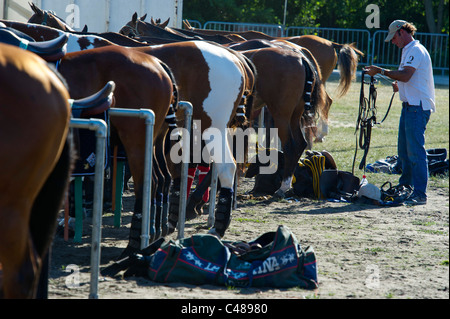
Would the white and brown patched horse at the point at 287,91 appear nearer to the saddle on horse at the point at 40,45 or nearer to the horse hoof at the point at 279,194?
the horse hoof at the point at 279,194

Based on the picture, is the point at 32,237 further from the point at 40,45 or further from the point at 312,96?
the point at 312,96

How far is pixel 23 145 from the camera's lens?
2734 millimetres

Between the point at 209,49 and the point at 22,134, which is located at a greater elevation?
the point at 209,49

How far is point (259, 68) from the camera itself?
7582 mm

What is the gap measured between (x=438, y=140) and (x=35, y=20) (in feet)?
28.5

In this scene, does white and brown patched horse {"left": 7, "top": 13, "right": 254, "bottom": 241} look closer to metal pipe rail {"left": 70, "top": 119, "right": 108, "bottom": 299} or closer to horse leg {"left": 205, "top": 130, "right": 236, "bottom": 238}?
horse leg {"left": 205, "top": 130, "right": 236, "bottom": 238}

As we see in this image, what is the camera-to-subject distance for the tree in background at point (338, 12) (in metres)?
29.1

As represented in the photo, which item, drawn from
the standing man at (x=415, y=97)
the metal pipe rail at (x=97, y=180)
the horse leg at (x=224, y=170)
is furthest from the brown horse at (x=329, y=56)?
the metal pipe rail at (x=97, y=180)

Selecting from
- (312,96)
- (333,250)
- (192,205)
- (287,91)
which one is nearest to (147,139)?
(333,250)

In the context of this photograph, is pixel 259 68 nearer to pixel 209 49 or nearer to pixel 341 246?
pixel 209 49

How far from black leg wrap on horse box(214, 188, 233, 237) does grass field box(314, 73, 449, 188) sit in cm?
351

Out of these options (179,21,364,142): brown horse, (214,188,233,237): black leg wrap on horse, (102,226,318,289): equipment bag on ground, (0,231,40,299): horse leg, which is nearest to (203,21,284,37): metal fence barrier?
(179,21,364,142): brown horse

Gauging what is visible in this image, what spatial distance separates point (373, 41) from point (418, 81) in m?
17.7
